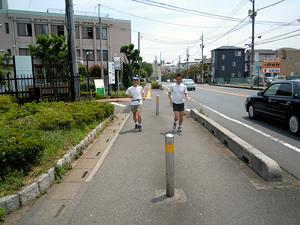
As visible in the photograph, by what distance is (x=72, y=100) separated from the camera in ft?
34.9

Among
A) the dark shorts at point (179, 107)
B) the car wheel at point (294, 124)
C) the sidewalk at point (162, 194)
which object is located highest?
the dark shorts at point (179, 107)

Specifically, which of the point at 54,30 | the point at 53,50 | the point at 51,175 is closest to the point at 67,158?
the point at 51,175

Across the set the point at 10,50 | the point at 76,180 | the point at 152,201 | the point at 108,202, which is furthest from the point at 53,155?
the point at 10,50

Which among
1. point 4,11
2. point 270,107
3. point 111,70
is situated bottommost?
point 270,107

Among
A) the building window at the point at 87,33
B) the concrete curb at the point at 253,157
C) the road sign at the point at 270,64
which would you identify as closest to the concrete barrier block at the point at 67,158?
the concrete curb at the point at 253,157

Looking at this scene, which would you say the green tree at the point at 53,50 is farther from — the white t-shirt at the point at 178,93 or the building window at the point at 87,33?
the white t-shirt at the point at 178,93

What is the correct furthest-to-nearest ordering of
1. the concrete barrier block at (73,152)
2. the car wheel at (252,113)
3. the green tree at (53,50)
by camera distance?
the green tree at (53,50), the car wheel at (252,113), the concrete barrier block at (73,152)

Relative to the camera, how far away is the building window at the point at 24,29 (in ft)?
120

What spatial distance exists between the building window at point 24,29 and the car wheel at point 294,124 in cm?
4027

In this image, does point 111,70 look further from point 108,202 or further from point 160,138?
point 108,202

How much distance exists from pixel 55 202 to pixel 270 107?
7.51 metres

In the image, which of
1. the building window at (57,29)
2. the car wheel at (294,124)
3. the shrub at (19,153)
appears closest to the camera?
the shrub at (19,153)

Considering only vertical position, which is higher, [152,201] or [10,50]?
[10,50]

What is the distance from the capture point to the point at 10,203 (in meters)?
3.21
